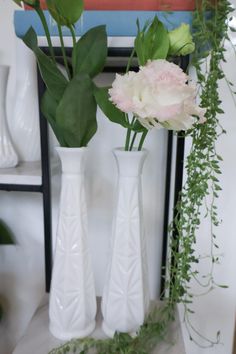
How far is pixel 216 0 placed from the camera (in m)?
0.56

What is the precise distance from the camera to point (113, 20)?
563 mm

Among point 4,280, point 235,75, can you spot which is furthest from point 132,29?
point 4,280

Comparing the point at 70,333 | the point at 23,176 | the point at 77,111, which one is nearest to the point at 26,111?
the point at 23,176

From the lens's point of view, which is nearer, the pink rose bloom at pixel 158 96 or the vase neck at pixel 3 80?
the pink rose bloom at pixel 158 96

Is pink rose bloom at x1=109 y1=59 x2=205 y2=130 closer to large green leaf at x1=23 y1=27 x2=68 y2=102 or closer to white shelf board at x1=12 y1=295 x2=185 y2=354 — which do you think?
large green leaf at x1=23 y1=27 x2=68 y2=102

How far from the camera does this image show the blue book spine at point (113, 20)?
55cm

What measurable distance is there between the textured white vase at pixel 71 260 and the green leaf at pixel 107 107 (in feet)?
0.29

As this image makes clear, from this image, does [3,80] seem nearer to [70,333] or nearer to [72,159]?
[72,159]

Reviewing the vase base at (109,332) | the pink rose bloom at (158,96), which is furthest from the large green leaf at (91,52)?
the vase base at (109,332)

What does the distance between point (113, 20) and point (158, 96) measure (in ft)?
0.77

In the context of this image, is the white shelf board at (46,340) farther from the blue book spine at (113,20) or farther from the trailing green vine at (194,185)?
the blue book spine at (113,20)

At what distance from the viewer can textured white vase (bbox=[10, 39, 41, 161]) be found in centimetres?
78

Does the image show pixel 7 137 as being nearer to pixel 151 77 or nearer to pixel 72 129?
pixel 72 129

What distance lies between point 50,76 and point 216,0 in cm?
33
